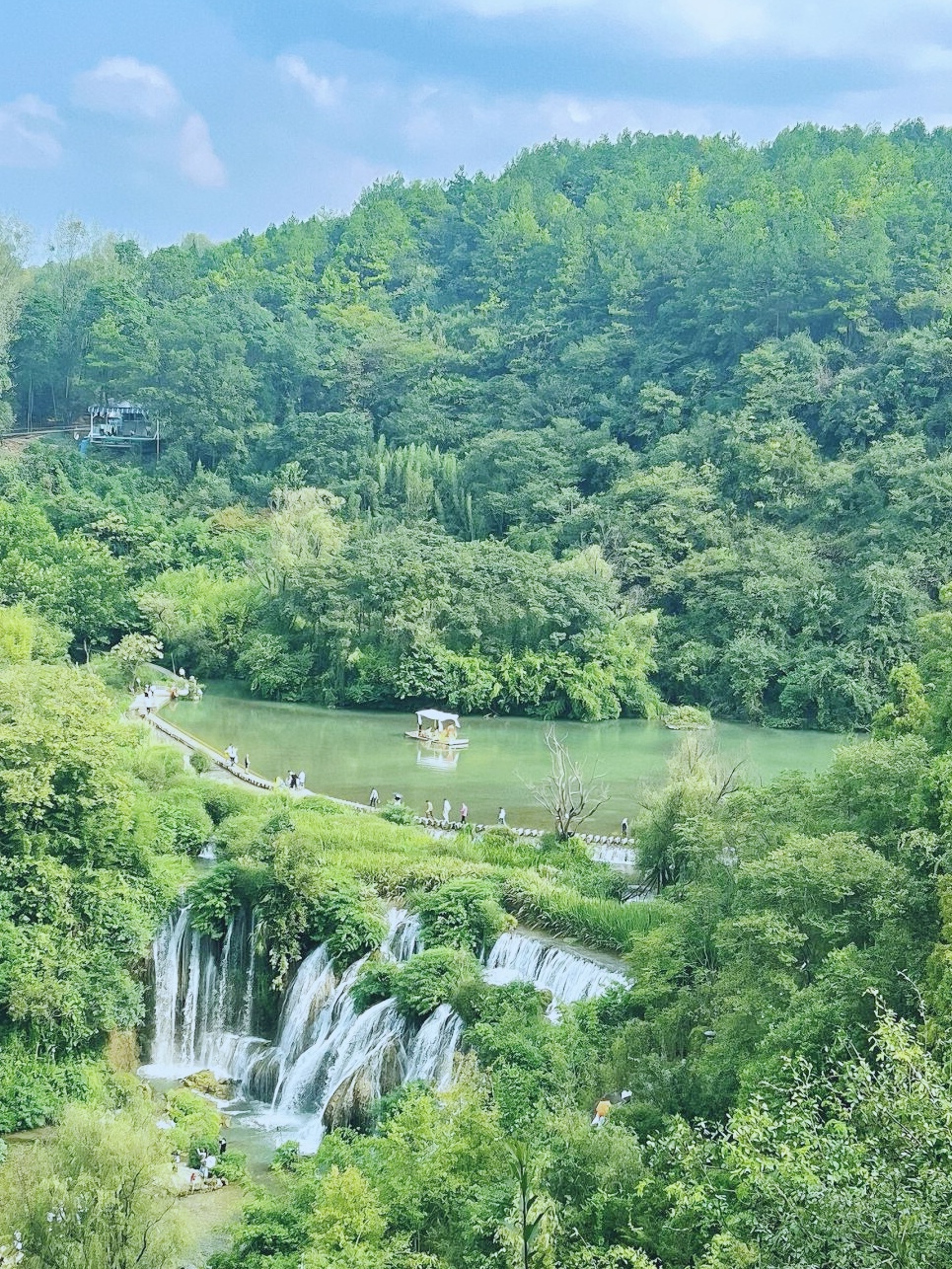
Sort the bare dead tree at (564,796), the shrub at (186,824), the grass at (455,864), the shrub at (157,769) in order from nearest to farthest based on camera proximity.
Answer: the grass at (455,864) < the shrub at (186,824) < the bare dead tree at (564,796) < the shrub at (157,769)

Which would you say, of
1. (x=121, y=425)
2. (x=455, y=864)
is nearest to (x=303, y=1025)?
(x=455, y=864)

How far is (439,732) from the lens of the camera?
35.8 meters

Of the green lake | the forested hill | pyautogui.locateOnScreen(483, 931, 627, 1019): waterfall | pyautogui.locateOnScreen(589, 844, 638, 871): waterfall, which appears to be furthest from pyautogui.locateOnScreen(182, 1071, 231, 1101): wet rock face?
the forested hill

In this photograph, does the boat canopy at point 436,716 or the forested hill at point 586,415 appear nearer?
the boat canopy at point 436,716

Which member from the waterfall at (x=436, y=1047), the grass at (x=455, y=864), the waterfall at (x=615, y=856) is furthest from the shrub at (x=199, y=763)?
the waterfall at (x=436, y=1047)

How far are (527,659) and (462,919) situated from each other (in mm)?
20223

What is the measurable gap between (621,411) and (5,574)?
22696 millimetres

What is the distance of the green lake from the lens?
1161 inches

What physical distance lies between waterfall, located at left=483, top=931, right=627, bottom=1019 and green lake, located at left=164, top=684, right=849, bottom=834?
703 centimetres

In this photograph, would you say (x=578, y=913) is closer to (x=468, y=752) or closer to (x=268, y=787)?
(x=268, y=787)

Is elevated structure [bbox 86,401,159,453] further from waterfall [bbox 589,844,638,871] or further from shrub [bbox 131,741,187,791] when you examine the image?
waterfall [bbox 589,844,638,871]

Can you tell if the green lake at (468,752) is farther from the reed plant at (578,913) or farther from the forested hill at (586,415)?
the reed plant at (578,913)

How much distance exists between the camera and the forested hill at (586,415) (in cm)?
4019

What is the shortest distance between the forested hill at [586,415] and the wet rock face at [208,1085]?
18334 mm
